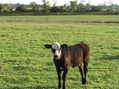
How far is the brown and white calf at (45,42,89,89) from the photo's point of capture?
30.3ft

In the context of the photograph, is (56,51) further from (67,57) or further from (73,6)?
(73,6)

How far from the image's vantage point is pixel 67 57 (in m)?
9.63

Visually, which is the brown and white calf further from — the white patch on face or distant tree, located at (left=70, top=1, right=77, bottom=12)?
distant tree, located at (left=70, top=1, right=77, bottom=12)

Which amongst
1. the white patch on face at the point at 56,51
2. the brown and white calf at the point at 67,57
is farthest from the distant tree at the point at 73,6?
the white patch on face at the point at 56,51

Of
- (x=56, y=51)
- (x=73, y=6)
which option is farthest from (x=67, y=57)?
(x=73, y=6)

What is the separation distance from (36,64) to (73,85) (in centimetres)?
426

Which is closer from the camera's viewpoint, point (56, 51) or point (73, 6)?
point (56, 51)

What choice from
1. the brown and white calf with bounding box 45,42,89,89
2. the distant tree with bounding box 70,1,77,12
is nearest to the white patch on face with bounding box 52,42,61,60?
the brown and white calf with bounding box 45,42,89,89

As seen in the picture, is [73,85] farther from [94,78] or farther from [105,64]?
[105,64]

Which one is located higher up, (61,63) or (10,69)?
(61,63)

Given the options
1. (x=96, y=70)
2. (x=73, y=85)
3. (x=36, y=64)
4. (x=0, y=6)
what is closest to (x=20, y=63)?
(x=36, y=64)

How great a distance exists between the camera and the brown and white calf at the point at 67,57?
9.23m

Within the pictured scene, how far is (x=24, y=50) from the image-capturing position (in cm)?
1916

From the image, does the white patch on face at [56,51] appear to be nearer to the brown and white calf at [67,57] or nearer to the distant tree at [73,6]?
the brown and white calf at [67,57]
